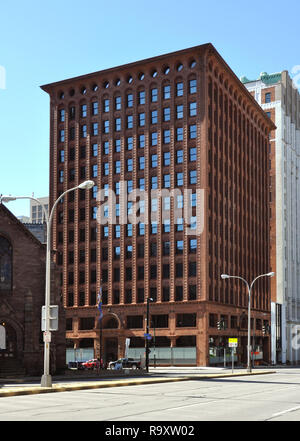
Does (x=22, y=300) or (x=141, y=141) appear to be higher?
(x=141, y=141)

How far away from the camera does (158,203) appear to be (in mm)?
90875

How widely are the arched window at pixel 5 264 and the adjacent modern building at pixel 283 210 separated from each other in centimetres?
7734

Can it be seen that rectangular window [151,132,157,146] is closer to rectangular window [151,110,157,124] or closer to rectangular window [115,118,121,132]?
rectangular window [151,110,157,124]

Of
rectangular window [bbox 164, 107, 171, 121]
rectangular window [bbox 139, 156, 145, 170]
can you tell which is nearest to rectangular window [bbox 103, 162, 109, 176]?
rectangular window [bbox 139, 156, 145, 170]

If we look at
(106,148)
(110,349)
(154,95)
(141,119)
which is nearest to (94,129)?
(106,148)

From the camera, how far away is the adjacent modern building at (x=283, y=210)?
12106 cm

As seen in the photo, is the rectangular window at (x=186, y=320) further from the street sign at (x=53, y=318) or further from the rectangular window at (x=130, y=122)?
the street sign at (x=53, y=318)

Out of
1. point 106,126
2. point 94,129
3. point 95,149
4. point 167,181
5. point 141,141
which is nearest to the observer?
point 167,181

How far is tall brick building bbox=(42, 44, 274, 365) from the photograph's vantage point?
8793 centimetres

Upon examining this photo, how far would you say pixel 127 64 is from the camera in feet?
Answer: 314

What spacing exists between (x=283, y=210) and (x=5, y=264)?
84381 mm

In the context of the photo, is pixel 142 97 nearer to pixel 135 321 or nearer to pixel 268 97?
pixel 135 321

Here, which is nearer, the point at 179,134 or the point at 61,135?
the point at 179,134
